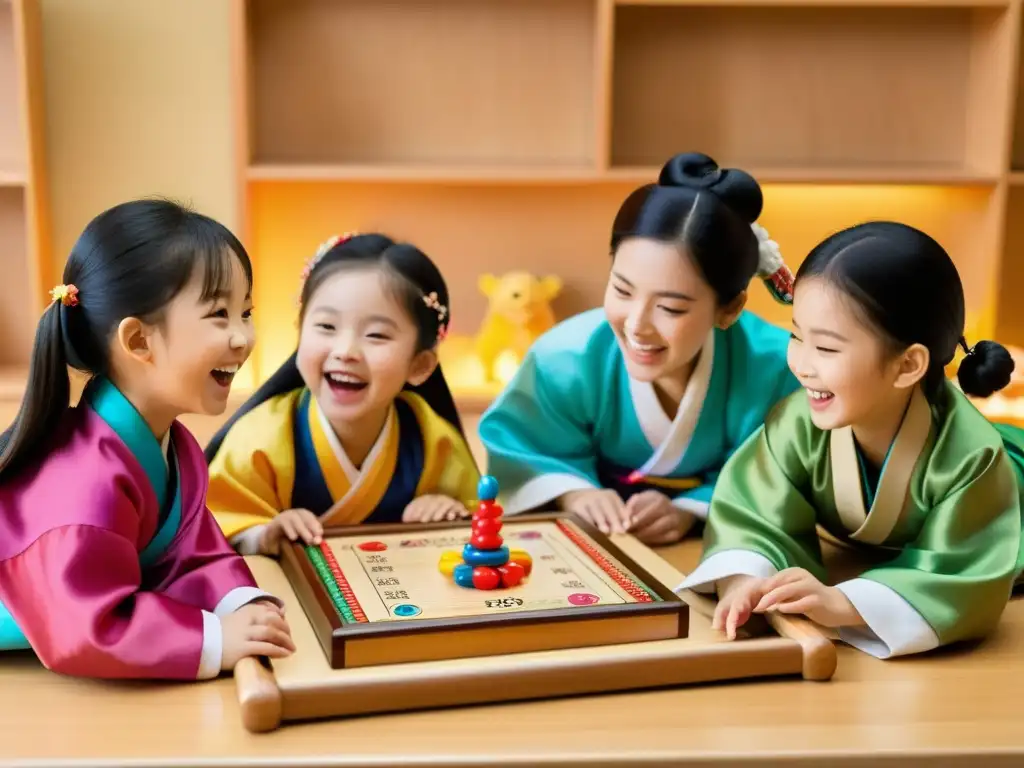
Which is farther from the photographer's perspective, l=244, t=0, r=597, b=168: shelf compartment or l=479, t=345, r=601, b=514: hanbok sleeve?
l=244, t=0, r=597, b=168: shelf compartment

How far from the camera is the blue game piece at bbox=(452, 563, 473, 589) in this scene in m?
1.09

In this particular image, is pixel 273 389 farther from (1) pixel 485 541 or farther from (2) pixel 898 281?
(2) pixel 898 281

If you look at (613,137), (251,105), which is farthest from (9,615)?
(613,137)

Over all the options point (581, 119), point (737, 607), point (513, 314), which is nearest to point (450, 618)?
point (737, 607)

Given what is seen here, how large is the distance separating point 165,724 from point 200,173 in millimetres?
1853

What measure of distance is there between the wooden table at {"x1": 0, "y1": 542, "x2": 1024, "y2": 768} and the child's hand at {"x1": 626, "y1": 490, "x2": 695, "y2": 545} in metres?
0.42

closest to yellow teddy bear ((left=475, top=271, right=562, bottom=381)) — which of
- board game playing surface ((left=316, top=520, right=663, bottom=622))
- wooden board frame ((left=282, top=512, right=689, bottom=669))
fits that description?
board game playing surface ((left=316, top=520, right=663, bottom=622))

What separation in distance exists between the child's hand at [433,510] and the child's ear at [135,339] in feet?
1.44

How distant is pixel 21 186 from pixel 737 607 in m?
1.89

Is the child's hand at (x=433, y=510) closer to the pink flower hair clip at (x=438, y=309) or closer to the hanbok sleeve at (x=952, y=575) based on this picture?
the pink flower hair clip at (x=438, y=309)

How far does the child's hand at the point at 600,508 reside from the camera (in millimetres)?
1403

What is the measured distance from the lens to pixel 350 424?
1377 millimetres

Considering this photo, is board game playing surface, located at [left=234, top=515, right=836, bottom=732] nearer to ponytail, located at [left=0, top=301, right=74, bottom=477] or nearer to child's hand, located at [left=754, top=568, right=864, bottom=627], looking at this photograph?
child's hand, located at [left=754, top=568, right=864, bottom=627]

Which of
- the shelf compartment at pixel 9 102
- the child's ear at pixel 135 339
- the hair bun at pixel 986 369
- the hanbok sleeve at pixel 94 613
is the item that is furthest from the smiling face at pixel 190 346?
the shelf compartment at pixel 9 102
